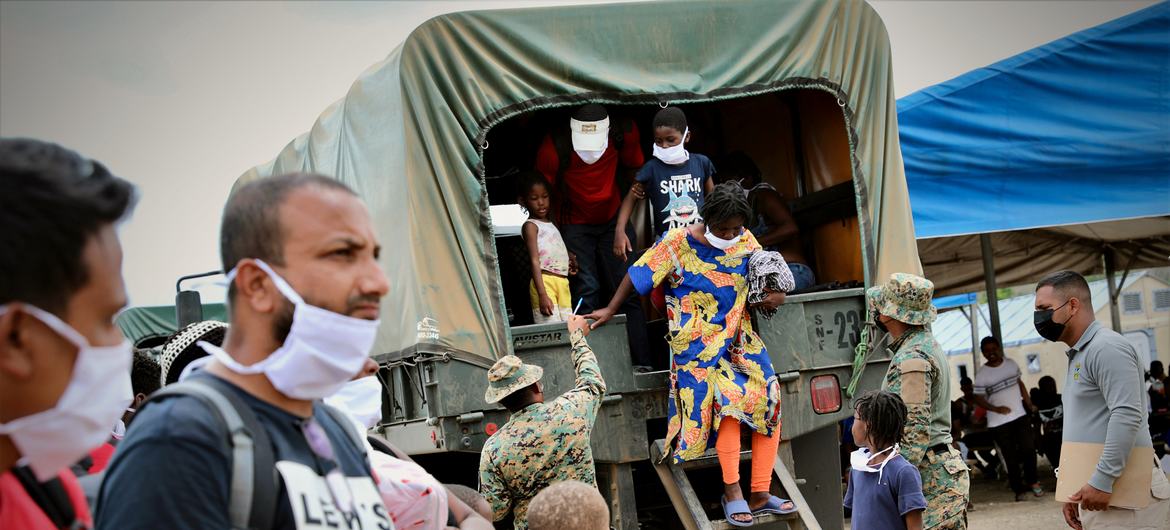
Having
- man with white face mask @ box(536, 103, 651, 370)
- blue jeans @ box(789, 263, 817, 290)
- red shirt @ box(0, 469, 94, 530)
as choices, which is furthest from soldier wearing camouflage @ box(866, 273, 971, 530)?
red shirt @ box(0, 469, 94, 530)

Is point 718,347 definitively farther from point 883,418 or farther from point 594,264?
point 594,264

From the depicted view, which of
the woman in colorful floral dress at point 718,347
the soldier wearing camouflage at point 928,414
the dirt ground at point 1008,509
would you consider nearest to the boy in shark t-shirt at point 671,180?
the woman in colorful floral dress at point 718,347

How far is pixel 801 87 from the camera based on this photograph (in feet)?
21.5

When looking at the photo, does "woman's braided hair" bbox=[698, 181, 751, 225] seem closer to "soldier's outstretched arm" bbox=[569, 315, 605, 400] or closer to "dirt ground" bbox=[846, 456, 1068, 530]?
"soldier's outstretched arm" bbox=[569, 315, 605, 400]

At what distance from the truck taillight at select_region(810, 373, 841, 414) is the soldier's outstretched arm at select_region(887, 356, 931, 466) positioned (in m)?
0.96

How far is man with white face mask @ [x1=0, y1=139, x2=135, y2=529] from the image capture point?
1.53 metres

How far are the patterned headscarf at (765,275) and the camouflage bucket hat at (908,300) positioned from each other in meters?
0.54

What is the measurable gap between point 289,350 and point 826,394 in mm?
4812

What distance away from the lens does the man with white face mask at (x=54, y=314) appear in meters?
1.53

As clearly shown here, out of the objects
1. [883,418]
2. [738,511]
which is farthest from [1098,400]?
[738,511]

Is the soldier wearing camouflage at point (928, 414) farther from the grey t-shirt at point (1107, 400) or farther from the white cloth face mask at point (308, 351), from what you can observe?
the white cloth face mask at point (308, 351)

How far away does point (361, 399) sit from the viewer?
3.42 metres

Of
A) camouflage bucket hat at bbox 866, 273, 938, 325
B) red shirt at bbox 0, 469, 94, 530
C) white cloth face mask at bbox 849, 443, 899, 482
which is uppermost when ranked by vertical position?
red shirt at bbox 0, 469, 94, 530

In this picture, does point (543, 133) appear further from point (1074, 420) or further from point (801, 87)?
point (1074, 420)
